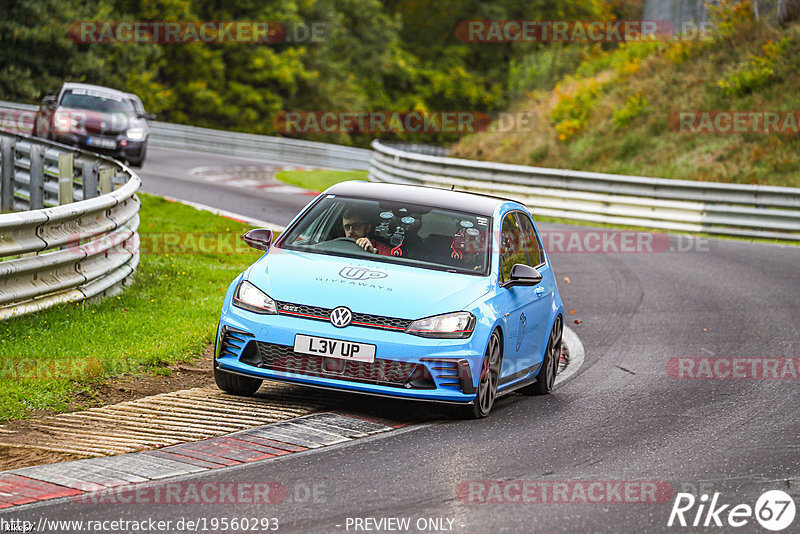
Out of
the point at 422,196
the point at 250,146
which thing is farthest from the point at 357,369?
the point at 250,146

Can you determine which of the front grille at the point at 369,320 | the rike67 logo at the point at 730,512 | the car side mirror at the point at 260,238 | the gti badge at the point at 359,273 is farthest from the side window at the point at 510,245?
the rike67 logo at the point at 730,512

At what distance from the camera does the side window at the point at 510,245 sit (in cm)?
866

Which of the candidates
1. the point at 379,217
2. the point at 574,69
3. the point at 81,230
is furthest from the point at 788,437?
the point at 574,69

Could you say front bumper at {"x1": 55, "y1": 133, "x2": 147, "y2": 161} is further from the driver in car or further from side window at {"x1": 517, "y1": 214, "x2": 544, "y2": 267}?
the driver in car

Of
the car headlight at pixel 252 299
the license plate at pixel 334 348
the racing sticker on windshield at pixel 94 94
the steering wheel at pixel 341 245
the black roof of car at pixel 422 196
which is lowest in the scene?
the license plate at pixel 334 348

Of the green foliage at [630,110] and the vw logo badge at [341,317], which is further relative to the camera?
the green foliage at [630,110]

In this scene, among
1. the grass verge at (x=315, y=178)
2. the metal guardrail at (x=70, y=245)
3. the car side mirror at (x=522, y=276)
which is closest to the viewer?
the car side mirror at (x=522, y=276)

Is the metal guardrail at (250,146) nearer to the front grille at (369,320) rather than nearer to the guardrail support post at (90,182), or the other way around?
the guardrail support post at (90,182)

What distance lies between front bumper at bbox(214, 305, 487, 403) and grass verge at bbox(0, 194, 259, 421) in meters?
1.29

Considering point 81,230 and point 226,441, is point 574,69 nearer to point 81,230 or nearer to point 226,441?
point 81,230

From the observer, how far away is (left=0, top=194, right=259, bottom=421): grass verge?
7750 mm

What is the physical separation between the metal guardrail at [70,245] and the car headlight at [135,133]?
37.6 feet

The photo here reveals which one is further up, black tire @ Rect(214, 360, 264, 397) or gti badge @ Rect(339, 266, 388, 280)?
gti badge @ Rect(339, 266, 388, 280)

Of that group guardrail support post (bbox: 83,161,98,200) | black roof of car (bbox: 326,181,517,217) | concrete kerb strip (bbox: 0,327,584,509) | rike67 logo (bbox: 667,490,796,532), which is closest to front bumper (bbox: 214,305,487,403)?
concrete kerb strip (bbox: 0,327,584,509)
